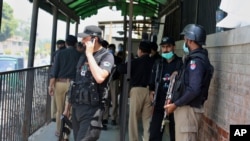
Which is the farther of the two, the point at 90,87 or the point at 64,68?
the point at 64,68

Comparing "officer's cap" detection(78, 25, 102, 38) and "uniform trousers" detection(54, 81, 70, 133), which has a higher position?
"officer's cap" detection(78, 25, 102, 38)

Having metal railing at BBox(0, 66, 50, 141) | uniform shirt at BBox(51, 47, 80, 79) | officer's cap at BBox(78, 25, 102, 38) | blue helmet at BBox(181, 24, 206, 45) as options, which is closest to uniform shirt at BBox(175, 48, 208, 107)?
blue helmet at BBox(181, 24, 206, 45)

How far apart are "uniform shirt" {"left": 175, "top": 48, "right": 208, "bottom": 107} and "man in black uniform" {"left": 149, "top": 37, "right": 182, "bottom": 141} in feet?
4.09

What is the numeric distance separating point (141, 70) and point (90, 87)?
2.07 m

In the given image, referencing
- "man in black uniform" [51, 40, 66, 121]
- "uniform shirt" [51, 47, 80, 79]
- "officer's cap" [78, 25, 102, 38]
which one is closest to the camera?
"officer's cap" [78, 25, 102, 38]

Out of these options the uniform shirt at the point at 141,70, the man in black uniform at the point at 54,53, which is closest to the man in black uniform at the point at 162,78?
the uniform shirt at the point at 141,70

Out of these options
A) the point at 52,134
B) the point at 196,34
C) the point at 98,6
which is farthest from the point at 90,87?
the point at 98,6

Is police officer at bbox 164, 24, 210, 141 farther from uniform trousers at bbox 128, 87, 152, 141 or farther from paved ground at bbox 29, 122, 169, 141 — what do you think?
paved ground at bbox 29, 122, 169, 141

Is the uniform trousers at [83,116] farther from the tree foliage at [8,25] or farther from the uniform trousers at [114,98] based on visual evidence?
the tree foliage at [8,25]

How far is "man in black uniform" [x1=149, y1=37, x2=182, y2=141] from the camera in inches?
201

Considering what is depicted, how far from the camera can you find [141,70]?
590 cm

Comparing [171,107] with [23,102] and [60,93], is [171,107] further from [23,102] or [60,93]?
[60,93]

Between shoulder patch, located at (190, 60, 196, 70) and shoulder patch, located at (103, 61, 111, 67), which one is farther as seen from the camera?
shoulder patch, located at (103, 61, 111, 67)

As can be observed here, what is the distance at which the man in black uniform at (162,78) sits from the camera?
201 inches
